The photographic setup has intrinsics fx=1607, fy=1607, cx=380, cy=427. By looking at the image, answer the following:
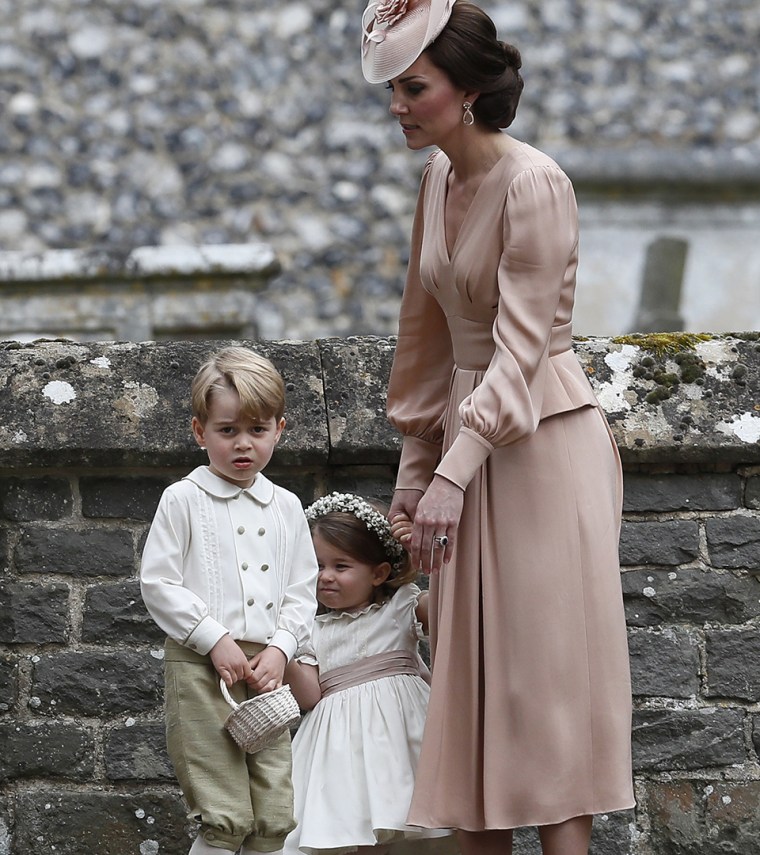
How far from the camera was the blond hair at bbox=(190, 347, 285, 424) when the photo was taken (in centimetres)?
278

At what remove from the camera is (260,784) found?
2.82 metres

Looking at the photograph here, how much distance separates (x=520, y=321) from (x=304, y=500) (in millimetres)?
1036

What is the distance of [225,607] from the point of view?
2785 millimetres

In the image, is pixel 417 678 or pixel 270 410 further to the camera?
pixel 417 678

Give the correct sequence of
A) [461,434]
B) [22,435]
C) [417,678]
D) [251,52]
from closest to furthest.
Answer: [461,434] < [417,678] < [22,435] < [251,52]

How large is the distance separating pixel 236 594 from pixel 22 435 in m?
0.91

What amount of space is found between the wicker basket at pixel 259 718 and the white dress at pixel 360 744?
0.32 metres

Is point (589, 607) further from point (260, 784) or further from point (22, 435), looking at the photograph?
point (22, 435)

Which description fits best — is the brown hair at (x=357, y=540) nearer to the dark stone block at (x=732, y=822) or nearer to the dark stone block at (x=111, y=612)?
the dark stone block at (x=111, y=612)

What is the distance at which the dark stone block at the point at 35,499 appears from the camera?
3.58m

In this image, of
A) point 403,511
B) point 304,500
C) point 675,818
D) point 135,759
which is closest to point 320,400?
point 304,500

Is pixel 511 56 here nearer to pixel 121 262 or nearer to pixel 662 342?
pixel 662 342

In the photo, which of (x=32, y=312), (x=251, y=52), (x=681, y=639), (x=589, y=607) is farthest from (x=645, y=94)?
(x=589, y=607)

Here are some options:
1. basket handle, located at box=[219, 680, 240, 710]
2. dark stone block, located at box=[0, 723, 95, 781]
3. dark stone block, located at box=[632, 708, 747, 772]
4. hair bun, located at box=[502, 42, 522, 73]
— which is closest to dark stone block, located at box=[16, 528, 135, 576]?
dark stone block, located at box=[0, 723, 95, 781]
